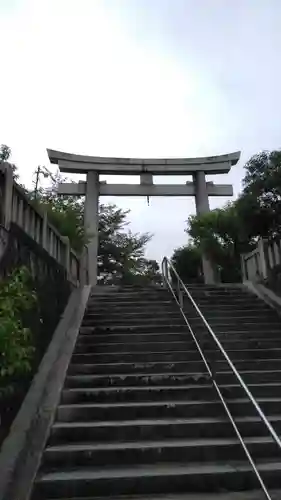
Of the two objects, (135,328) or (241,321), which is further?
(241,321)

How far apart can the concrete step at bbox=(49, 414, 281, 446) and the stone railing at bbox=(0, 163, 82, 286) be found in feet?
5.58

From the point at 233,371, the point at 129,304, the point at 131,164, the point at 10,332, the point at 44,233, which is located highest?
the point at 131,164

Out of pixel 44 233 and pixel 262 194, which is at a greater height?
pixel 262 194

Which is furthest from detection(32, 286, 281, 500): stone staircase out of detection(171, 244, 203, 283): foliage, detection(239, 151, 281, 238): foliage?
detection(171, 244, 203, 283): foliage

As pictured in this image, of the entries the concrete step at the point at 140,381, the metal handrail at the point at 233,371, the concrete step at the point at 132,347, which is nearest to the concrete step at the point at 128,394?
the concrete step at the point at 140,381

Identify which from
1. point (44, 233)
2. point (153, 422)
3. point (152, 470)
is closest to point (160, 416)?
point (153, 422)

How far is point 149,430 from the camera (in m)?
3.69

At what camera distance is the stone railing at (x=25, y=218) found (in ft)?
13.4

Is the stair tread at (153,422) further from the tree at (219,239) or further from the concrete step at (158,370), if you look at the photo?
the tree at (219,239)

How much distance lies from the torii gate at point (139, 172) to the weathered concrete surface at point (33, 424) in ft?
28.9

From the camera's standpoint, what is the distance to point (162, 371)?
4.94 meters

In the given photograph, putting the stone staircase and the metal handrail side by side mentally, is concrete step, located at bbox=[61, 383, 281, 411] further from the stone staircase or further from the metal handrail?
the metal handrail

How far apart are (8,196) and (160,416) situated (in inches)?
102

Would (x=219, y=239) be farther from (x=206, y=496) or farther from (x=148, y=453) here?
(x=206, y=496)
